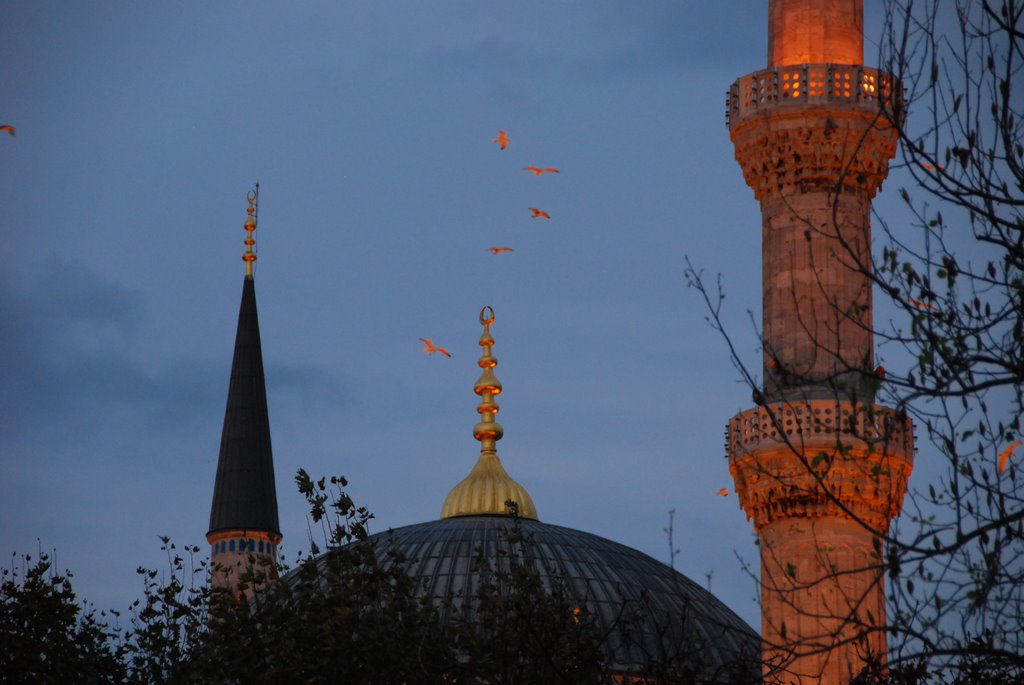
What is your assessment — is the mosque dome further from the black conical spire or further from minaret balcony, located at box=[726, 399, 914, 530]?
minaret balcony, located at box=[726, 399, 914, 530]

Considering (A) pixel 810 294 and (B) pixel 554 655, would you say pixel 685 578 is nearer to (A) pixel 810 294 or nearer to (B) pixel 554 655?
(A) pixel 810 294

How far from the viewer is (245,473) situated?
47.8m

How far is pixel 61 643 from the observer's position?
24156 mm

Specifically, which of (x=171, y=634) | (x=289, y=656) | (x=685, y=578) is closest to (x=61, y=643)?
(x=171, y=634)

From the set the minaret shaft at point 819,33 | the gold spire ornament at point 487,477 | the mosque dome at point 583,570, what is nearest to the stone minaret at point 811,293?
the minaret shaft at point 819,33

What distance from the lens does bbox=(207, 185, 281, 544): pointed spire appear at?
46.9 metres

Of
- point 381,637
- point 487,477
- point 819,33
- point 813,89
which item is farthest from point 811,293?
point 487,477

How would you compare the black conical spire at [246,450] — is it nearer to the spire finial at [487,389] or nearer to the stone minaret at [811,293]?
the spire finial at [487,389]

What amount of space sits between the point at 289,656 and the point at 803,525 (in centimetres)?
862

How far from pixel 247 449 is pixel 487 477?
7586 mm

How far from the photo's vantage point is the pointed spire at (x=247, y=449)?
1845 inches

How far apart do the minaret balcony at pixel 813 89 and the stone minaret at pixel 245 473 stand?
20639mm

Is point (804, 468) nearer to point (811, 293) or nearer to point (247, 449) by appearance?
point (811, 293)

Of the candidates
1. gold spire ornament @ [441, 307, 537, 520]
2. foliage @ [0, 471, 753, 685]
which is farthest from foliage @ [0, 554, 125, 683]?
gold spire ornament @ [441, 307, 537, 520]
